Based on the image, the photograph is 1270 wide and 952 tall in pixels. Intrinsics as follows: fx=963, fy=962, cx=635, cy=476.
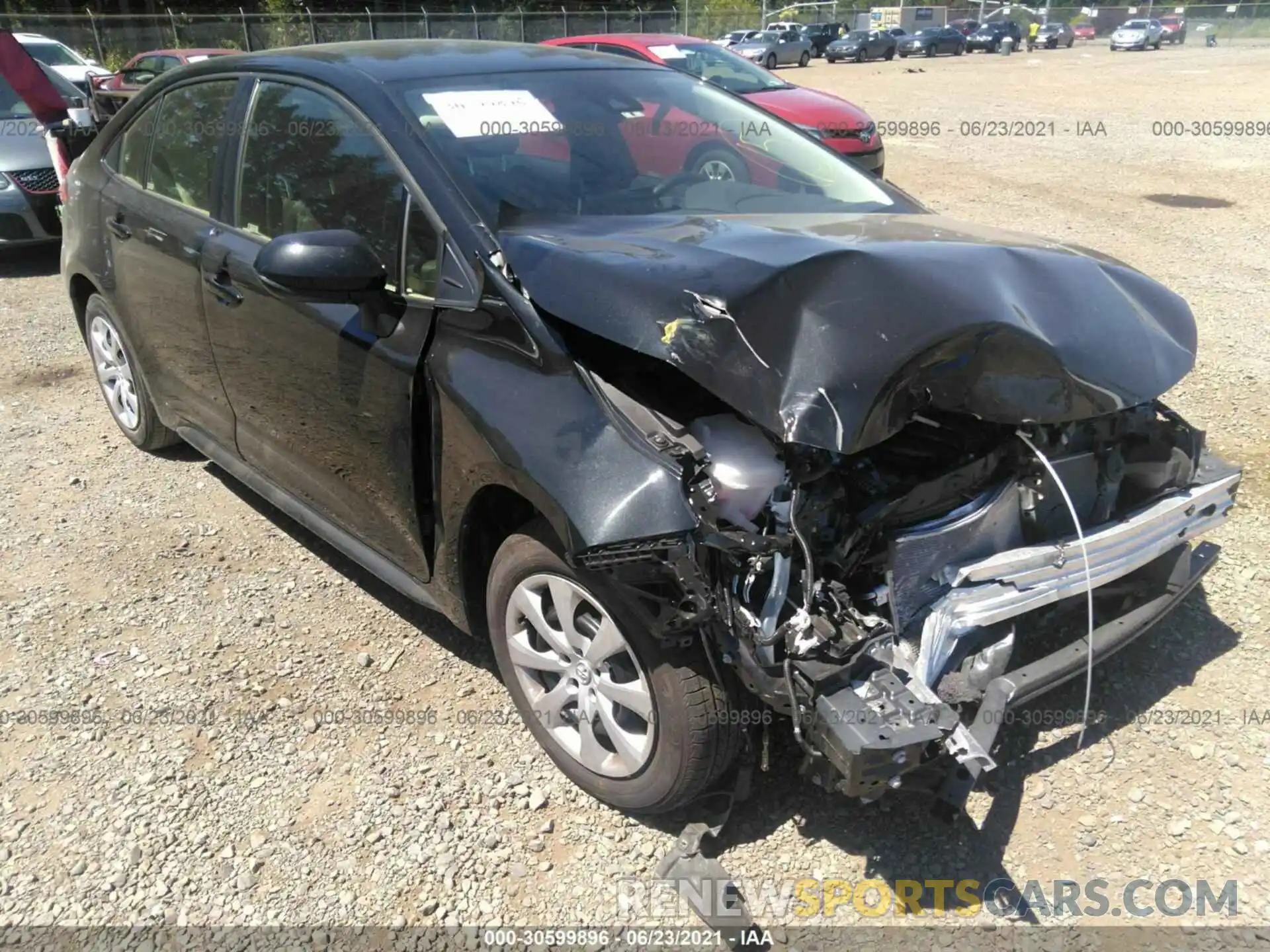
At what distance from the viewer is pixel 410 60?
126 inches

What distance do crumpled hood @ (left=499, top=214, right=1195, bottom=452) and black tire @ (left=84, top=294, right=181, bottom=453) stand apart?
2496 mm

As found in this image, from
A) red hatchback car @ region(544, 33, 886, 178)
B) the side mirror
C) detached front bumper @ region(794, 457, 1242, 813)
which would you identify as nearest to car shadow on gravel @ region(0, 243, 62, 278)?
red hatchback car @ region(544, 33, 886, 178)

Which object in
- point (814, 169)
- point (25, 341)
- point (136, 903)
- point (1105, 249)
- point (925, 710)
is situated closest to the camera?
point (925, 710)

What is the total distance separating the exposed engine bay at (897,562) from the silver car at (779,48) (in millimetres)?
35039

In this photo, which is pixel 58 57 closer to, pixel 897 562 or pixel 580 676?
pixel 580 676

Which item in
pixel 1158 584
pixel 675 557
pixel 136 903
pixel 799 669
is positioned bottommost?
pixel 136 903

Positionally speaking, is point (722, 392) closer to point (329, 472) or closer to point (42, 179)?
point (329, 472)

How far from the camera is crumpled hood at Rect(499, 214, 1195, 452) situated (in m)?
2.13

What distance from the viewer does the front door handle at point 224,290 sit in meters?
3.27

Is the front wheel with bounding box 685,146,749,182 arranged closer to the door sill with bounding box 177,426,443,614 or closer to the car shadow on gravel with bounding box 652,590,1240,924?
Result: the door sill with bounding box 177,426,443,614

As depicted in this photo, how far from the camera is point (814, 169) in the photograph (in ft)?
11.8

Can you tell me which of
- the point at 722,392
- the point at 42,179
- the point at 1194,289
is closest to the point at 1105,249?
the point at 1194,289

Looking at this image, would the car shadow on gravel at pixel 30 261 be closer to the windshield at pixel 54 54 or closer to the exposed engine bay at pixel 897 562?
the windshield at pixel 54 54

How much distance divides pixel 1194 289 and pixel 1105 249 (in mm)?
1137
